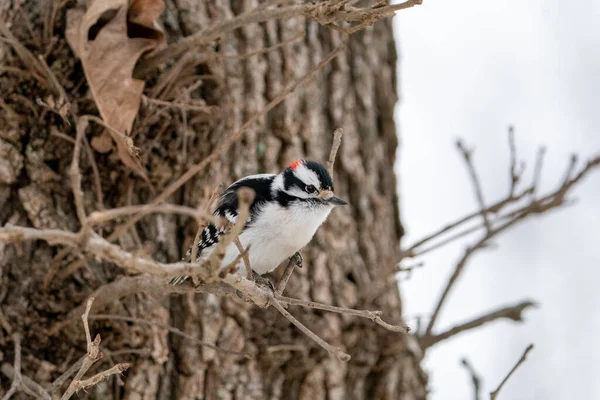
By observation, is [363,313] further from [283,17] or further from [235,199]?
[235,199]

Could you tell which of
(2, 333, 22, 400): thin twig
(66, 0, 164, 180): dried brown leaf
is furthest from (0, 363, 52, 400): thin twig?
(66, 0, 164, 180): dried brown leaf

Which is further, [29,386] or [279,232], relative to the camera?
[279,232]

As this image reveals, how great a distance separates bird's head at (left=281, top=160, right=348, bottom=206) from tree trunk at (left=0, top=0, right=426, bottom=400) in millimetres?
393

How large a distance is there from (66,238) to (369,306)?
269 centimetres

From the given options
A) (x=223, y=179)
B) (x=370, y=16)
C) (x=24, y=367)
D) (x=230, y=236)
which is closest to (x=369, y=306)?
(x=223, y=179)

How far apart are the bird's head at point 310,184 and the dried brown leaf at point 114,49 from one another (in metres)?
0.77

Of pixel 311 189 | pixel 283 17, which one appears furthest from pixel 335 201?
pixel 283 17

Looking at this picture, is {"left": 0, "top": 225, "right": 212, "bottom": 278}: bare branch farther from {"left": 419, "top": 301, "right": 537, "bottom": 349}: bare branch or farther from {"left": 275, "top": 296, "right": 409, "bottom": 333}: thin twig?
{"left": 419, "top": 301, "right": 537, "bottom": 349}: bare branch

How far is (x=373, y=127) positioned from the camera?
15.5 ft

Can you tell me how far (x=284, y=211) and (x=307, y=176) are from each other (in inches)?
7.9

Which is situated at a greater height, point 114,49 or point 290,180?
point 114,49

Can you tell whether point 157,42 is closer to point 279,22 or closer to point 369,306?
point 279,22

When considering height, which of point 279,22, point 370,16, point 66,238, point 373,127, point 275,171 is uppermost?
point 279,22

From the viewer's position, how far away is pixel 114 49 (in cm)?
330
